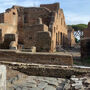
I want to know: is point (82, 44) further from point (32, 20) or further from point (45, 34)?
point (32, 20)

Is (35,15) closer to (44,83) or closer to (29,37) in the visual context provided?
(29,37)

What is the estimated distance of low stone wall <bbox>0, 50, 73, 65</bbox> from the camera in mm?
8453

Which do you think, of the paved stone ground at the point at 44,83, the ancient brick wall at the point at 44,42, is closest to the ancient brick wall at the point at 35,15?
the ancient brick wall at the point at 44,42

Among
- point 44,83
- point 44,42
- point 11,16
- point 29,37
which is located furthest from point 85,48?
point 11,16

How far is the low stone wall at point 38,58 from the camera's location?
8453 millimetres

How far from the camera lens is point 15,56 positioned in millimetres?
9164

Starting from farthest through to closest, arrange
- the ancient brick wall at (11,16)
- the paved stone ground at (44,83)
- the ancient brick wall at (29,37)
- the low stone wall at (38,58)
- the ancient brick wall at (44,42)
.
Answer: the ancient brick wall at (11,16) → the ancient brick wall at (29,37) → the ancient brick wall at (44,42) → the low stone wall at (38,58) → the paved stone ground at (44,83)

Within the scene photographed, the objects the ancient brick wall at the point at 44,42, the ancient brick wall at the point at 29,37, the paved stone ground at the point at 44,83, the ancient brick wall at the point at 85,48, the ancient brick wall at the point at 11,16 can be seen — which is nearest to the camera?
the paved stone ground at the point at 44,83

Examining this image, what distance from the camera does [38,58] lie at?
8797 millimetres

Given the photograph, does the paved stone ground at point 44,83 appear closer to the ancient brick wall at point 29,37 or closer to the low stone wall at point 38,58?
the low stone wall at point 38,58

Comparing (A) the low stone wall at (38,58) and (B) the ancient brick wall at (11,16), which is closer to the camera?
(A) the low stone wall at (38,58)

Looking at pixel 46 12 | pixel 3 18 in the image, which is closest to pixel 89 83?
pixel 3 18

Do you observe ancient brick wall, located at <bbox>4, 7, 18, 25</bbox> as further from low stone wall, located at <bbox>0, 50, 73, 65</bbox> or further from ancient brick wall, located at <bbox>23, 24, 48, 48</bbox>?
low stone wall, located at <bbox>0, 50, 73, 65</bbox>

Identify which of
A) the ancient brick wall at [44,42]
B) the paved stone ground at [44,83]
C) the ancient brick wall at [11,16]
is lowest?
the paved stone ground at [44,83]
